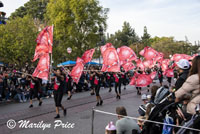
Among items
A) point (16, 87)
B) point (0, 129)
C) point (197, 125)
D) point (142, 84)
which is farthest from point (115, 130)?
point (16, 87)

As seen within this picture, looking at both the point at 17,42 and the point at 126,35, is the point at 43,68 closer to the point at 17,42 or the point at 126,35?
the point at 17,42

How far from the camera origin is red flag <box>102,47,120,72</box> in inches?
488

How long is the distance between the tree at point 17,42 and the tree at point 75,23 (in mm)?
5140

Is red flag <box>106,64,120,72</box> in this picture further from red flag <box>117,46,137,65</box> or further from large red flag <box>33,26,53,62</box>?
large red flag <box>33,26,53,62</box>

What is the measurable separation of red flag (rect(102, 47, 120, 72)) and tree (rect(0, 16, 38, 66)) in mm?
15181

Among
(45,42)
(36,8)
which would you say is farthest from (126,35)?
(45,42)

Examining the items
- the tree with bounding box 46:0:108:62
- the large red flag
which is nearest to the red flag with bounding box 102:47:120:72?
the large red flag

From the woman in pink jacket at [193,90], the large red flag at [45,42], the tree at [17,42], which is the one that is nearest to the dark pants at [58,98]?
the large red flag at [45,42]

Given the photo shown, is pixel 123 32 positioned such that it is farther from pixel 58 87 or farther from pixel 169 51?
pixel 58 87

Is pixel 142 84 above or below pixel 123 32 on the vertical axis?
below

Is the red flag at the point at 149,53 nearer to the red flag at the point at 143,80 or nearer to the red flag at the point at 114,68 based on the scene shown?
the red flag at the point at 143,80

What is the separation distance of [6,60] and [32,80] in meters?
16.2

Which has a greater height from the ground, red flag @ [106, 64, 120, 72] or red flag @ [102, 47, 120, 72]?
red flag @ [102, 47, 120, 72]

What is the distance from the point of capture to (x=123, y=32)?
254ft
